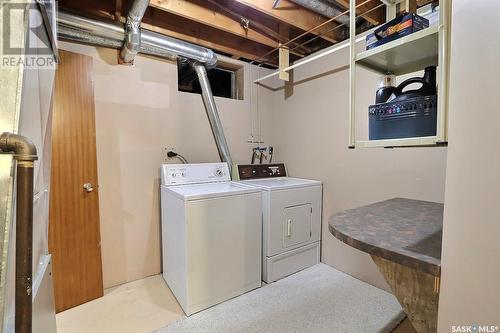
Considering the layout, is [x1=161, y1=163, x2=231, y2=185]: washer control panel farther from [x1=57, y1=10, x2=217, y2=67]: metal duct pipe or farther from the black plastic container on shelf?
the black plastic container on shelf

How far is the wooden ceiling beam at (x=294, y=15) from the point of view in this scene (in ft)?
6.43

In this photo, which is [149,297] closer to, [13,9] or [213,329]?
[213,329]

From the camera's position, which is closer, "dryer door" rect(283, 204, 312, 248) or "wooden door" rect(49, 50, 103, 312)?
"wooden door" rect(49, 50, 103, 312)

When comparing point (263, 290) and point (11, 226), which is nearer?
point (11, 226)

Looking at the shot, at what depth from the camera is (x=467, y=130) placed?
2.00 feet

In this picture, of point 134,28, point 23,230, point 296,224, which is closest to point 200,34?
point 134,28

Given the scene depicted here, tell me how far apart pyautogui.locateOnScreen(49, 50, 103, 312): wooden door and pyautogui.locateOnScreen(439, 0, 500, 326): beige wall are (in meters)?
2.34

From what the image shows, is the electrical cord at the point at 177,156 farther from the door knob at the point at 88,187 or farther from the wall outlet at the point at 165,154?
the door knob at the point at 88,187

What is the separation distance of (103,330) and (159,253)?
0.87 metres

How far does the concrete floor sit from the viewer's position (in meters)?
1.74

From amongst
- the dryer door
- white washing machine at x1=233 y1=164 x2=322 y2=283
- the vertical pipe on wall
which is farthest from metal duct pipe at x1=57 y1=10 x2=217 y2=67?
the dryer door

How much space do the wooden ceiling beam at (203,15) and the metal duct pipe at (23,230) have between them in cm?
191

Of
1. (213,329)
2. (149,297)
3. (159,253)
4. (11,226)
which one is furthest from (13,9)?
(159,253)

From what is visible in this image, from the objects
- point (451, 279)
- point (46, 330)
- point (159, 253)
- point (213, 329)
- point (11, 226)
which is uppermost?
point (11, 226)
